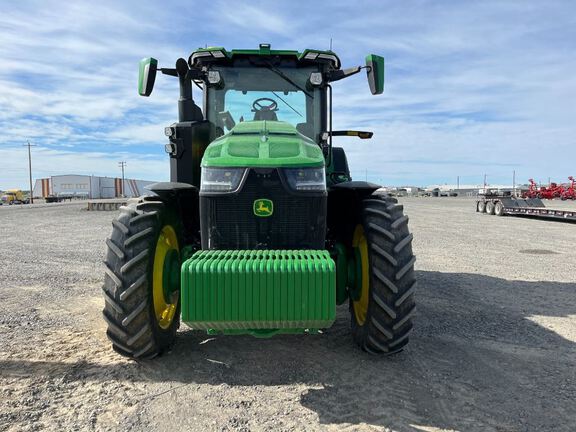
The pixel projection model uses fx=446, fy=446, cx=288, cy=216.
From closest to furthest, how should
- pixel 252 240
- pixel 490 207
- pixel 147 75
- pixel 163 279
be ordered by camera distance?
pixel 252 240 → pixel 163 279 → pixel 147 75 → pixel 490 207

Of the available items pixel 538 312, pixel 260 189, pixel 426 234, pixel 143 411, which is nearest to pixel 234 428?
pixel 143 411

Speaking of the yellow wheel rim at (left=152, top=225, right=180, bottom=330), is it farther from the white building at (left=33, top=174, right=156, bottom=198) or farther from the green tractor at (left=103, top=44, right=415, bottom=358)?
the white building at (left=33, top=174, right=156, bottom=198)

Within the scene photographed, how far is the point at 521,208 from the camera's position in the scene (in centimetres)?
2191

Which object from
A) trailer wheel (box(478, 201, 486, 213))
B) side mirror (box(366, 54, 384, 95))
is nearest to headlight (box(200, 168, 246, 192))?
side mirror (box(366, 54, 384, 95))

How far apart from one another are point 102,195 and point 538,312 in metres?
88.4

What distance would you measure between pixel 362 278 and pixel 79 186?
8507 cm

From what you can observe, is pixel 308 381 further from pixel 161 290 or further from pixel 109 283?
pixel 109 283

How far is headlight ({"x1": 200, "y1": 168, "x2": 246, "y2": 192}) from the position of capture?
3.69 meters

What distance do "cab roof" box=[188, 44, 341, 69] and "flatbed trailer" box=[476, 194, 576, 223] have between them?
1751 centimetres

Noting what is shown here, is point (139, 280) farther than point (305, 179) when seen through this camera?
No

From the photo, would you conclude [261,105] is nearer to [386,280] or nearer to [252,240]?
[252,240]

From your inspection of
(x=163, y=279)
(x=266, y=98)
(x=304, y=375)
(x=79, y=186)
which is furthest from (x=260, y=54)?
(x=79, y=186)

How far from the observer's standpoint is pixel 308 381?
3.59 meters

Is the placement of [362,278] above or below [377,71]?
below
